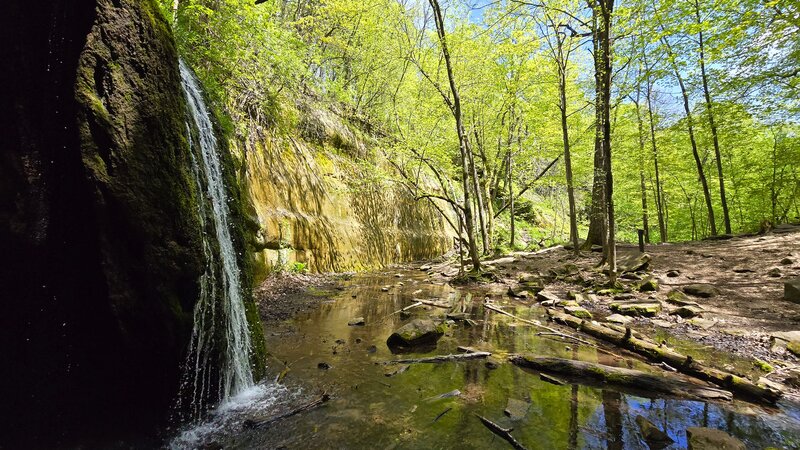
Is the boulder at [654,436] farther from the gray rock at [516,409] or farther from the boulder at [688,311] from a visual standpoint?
the boulder at [688,311]

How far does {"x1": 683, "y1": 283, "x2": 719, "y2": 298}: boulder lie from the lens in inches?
292

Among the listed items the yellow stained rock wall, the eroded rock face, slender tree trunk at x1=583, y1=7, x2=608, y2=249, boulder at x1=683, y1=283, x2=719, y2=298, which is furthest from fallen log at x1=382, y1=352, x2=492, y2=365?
slender tree trunk at x1=583, y1=7, x2=608, y2=249

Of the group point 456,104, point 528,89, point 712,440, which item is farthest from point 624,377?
→ point 528,89

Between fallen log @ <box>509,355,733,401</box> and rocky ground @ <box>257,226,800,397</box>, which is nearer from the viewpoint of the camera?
fallen log @ <box>509,355,733,401</box>

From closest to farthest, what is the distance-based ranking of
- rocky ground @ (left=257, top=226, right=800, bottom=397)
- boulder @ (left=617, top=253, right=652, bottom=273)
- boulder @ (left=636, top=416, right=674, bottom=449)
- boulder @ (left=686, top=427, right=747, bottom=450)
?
boulder @ (left=686, top=427, right=747, bottom=450) → boulder @ (left=636, top=416, right=674, bottom=449) → rocky ground @ (left=257, top=226, right=800, bottom=397) → boulder @ (left=617, top=253, right=652, bottom=273)

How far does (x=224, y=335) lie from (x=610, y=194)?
30.3 ft

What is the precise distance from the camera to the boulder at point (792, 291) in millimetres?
6312

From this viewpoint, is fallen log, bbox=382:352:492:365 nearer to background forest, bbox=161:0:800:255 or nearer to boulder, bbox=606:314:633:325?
boulder, bbox=606:314:633:325

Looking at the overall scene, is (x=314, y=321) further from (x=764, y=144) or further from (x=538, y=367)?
(x=764, y=144)

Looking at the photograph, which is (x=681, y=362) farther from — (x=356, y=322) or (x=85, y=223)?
(x=85, y=223)

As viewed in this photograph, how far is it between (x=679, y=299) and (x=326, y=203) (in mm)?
11883

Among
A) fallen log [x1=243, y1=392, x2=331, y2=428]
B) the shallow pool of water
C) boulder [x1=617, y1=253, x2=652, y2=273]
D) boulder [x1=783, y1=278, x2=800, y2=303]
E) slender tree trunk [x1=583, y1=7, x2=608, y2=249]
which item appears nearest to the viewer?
the shallow pool of water

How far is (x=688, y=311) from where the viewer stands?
6.53m

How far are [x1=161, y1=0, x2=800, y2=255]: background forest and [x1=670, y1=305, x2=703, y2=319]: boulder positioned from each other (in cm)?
285
